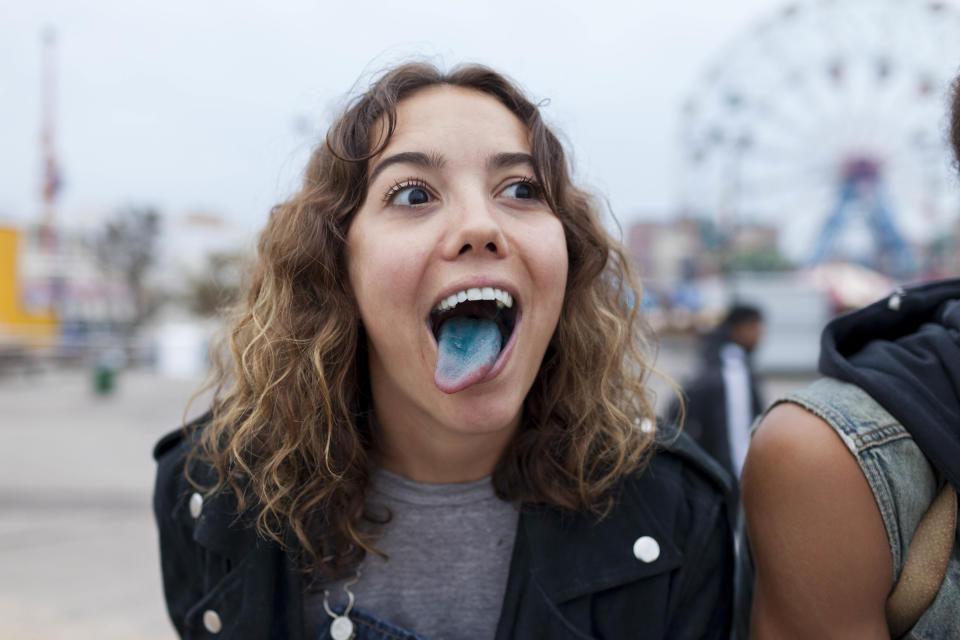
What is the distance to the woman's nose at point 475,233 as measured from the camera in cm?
156

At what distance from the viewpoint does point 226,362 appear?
2055 mm

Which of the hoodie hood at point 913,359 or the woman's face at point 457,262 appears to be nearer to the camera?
the hoodie hood at point 913,359

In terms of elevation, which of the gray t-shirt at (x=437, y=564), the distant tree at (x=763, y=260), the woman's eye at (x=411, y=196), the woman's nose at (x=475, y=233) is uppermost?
the woman's eye at (x=411, y=196)

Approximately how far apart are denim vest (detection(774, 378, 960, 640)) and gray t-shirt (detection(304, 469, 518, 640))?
719mm

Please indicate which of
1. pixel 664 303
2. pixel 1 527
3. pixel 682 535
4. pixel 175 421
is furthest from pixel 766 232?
pixel 682 535

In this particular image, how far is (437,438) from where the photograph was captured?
5.70 feet

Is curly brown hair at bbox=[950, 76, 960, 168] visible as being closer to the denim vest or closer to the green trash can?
the denim vest

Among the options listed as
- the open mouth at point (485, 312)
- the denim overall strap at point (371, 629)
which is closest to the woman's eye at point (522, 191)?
the open mouth at point (485, 312)

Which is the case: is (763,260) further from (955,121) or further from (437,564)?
(437,564)

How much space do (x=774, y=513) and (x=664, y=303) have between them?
29410 millimetres

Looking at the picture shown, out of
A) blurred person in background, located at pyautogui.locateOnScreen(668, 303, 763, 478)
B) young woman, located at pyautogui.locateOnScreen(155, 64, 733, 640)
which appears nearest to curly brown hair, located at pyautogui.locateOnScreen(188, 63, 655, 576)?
young woman, located at pyautogui.locateOnScreen(155, 64, 733, 640)

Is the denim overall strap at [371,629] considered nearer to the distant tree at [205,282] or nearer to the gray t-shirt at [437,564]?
the gray t-shirt at [437,564]

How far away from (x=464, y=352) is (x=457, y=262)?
186 mm

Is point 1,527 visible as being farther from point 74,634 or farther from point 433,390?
point 433,390
